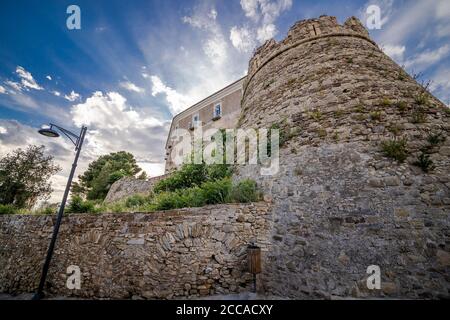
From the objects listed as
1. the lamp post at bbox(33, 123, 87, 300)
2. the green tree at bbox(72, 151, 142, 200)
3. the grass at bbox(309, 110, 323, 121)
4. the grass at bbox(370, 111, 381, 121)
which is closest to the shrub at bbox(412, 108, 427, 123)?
the grass at bbox(370, 111, 381, 121)

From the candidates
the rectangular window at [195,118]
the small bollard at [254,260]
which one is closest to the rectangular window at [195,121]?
the rectangular window at [195,118]

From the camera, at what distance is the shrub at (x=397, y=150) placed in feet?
12.2

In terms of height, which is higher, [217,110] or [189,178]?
[217,110]

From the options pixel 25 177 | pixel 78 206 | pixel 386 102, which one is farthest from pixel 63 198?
pixel 25 177

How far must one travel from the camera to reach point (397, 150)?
147 inches

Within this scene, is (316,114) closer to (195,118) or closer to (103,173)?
(195,118)

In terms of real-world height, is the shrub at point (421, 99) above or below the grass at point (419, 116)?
above

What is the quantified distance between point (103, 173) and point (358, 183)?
78.9 ft

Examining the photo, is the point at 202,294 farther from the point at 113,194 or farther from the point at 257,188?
the point at 113,194

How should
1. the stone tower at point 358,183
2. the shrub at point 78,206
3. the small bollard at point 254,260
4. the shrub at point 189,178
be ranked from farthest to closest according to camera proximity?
the shrub at point 189,178 < the shrub at point 78,206 < the small bollard at point 254,260 < the stone tower at point 358,183

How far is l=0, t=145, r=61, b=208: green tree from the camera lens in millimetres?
13977

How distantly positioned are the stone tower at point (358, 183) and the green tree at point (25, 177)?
1870 cm

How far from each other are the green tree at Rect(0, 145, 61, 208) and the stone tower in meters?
18.7

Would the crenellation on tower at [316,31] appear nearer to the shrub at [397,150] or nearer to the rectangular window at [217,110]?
the shrub at [397,150]
